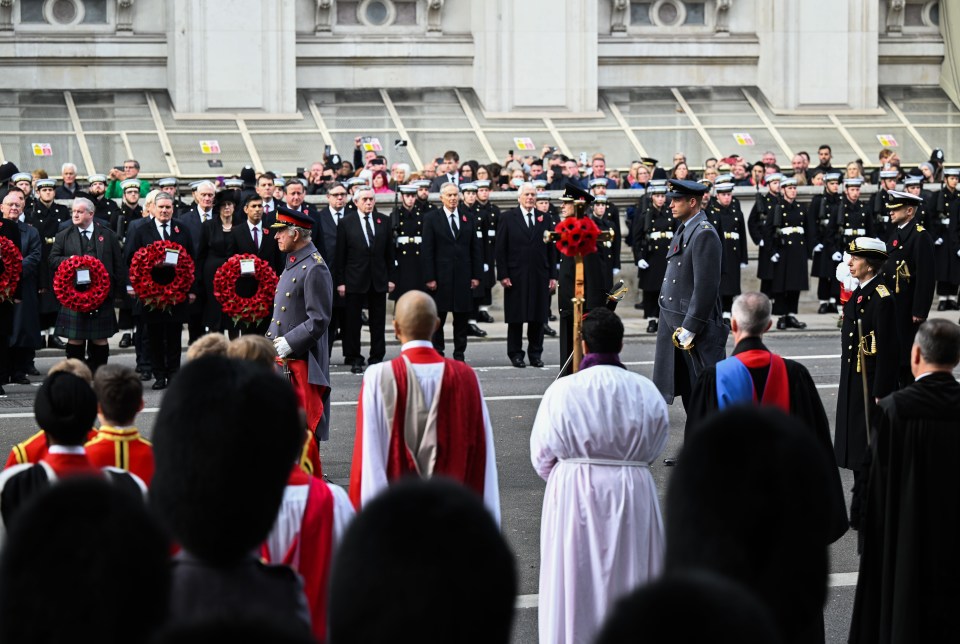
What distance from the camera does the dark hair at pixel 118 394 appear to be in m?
5.68

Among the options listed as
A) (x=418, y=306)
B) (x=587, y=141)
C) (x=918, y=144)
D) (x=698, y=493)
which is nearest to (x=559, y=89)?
(x=587, y=141)

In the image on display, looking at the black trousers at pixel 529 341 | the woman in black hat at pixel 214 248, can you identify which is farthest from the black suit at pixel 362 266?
the woman in black hat at pixel 214 248

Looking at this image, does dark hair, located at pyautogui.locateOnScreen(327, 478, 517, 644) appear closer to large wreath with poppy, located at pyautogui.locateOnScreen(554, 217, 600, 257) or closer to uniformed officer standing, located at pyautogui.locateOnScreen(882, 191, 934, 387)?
large wreath with poppy, located at pyautogui.locateOnScreen(554, 217, 600, 257)

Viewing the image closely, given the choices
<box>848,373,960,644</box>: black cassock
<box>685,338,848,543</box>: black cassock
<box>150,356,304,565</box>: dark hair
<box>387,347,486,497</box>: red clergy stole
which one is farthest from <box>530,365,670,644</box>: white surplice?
<box>150,356,304,565</box>: dark hair

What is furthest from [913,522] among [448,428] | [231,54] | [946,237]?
[231,54]

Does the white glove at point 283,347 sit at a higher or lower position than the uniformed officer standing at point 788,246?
lower

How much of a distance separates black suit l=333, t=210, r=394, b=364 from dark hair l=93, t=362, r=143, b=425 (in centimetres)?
1189

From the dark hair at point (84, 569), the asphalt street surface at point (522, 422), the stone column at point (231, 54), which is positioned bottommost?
the asphalt street surface at point (522, 422)

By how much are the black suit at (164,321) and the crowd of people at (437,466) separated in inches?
1.0

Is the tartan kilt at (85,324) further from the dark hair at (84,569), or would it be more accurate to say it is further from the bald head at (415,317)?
the dark hair at (84,569)

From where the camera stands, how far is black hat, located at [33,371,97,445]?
17.6 ft

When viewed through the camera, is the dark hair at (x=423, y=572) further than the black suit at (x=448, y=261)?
No

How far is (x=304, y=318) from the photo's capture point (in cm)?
1088

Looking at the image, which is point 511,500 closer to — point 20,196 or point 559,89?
point 20,196
